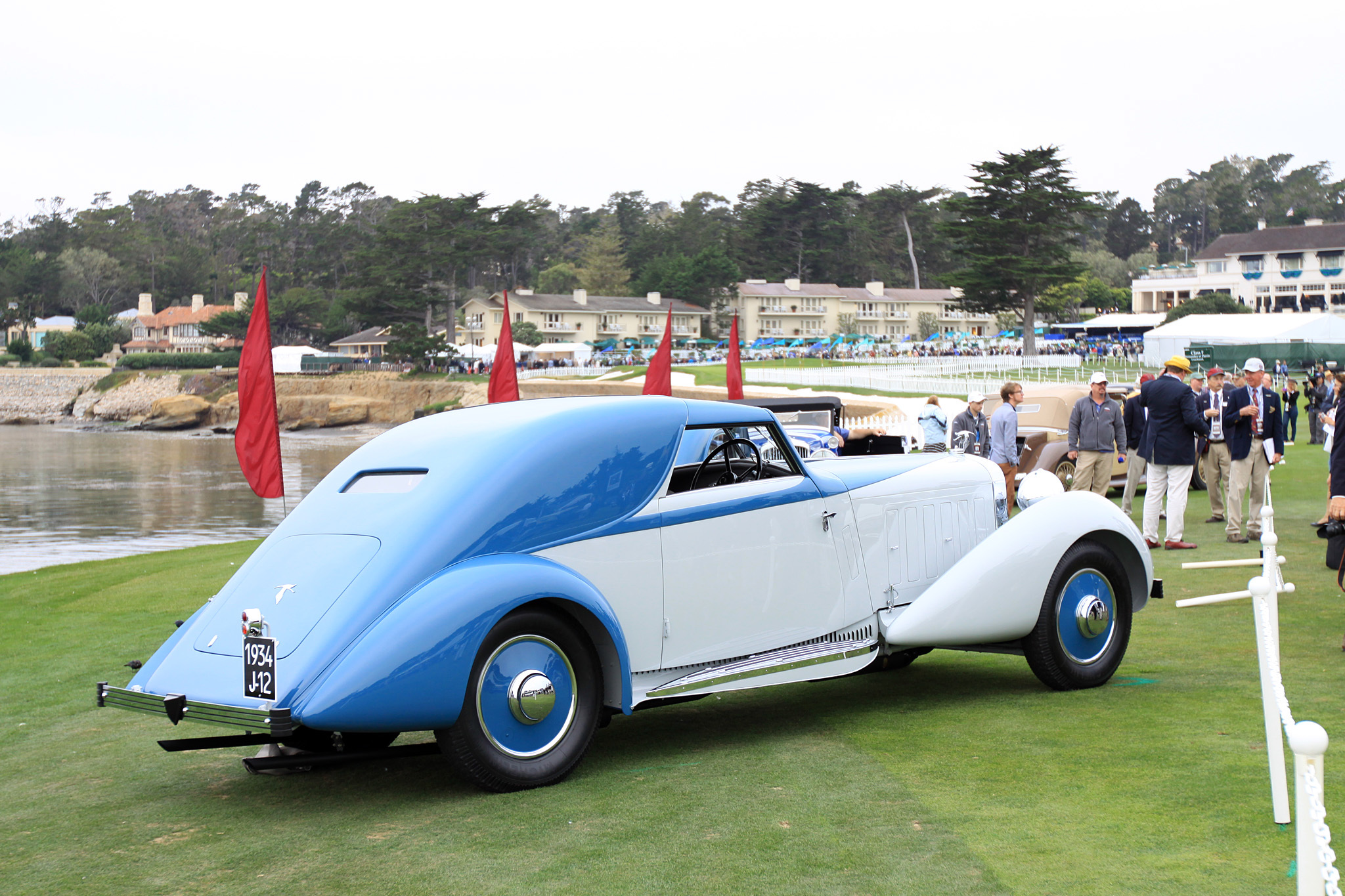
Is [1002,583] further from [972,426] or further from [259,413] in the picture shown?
[972,426]

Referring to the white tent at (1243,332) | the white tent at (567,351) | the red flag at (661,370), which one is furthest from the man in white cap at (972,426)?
the white tent at (567,351)

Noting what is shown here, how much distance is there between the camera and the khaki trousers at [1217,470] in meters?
13.7

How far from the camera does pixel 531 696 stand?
5109 mm

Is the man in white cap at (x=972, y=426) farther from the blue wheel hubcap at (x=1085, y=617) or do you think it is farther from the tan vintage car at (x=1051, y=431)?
the blue wheel hubcap at (x=1085, y=617)

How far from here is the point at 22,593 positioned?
1384 centimetres

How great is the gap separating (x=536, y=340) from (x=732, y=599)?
97.1 meters

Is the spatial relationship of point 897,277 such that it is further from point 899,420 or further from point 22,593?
point 22,593

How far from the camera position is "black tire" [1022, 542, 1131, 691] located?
6.80m

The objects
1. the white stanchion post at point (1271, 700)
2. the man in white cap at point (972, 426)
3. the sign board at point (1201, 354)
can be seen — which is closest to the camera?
the white stanchion post at point (1271, 700)

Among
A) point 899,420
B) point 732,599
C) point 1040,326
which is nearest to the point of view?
point 732,599

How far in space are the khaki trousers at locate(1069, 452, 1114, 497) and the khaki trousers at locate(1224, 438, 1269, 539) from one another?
1703mm

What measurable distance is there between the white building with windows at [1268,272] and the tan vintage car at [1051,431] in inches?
3688

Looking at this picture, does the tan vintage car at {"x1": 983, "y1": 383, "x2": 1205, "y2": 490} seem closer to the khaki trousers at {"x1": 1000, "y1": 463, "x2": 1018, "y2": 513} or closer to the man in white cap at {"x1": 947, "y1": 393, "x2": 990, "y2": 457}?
the man in white cap at {"x1": 947, "y1": 393, "x2": 990, "y2": 457}

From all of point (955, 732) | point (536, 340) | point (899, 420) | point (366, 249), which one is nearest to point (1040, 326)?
point (536, 340)
